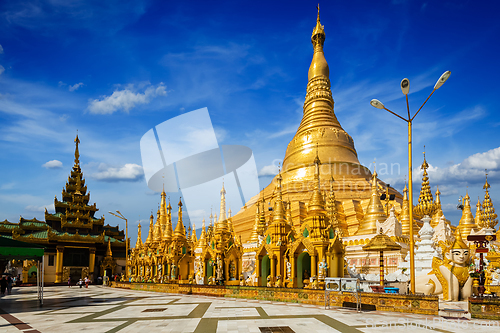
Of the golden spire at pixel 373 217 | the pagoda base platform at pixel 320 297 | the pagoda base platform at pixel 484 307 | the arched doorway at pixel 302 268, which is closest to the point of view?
the pagoda base platform at pixel 484 307

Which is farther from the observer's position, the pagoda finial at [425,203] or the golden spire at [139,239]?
the golden spire at [139,239]

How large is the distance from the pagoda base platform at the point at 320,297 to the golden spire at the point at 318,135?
26663mm

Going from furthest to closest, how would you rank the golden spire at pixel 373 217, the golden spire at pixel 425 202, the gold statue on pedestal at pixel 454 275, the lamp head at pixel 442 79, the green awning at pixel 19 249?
the golden spire at pixel 425 202
the golden spire at pixel 373 217
the green awning at pixel 19 249
the gold statue on pedestal at pixel 454 275
the lamp head at pixel 442 79

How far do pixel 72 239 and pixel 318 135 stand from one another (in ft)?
116

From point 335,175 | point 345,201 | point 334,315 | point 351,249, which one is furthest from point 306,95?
point 334,315

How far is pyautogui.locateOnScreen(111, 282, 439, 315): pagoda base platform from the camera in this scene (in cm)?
1245

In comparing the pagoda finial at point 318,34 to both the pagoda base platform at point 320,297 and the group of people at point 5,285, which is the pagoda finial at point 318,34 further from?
the group of people at point 5,285

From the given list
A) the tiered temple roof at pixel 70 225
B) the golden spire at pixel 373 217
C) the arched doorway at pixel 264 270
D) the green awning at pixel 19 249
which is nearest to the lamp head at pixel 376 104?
the arched doorway at pixel 264 270

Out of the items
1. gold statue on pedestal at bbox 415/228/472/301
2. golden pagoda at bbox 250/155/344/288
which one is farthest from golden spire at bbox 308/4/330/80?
gold statue on pedestal at bbox 415/228/472/301

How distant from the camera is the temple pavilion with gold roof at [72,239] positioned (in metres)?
46.2

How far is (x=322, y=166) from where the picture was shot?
4772cm

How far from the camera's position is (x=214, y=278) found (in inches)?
942

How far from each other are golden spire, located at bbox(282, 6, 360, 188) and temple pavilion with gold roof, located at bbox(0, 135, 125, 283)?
27028 millimetres

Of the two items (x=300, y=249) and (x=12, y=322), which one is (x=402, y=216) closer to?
(x=300, y=249)
